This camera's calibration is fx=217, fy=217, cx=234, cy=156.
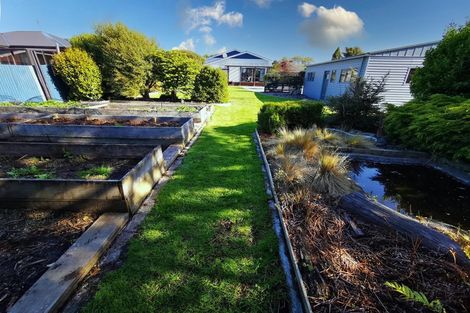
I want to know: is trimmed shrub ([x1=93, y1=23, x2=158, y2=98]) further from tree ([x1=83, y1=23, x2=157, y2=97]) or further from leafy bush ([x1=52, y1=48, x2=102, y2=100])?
leafy bush ([x1=52, y1=48, x2=102, y2=100])

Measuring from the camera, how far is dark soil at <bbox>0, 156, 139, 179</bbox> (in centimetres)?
328

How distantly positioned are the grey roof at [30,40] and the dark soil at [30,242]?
14.6m

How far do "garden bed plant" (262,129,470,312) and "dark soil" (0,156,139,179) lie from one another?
2.60 m

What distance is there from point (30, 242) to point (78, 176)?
1226 mm

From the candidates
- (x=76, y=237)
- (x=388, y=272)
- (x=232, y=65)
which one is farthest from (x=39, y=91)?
(x=232, y=65)

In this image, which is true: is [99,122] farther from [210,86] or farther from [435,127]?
[435,127]

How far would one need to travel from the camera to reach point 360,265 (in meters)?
1.95

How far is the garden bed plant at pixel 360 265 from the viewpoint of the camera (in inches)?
63.6

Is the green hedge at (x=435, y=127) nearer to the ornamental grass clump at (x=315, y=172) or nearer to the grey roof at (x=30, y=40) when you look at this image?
the ornamental grass clump at (x=315, y=172)

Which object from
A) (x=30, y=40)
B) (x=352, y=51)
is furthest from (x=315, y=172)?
(x=352, y=51)

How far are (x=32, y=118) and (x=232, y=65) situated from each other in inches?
1024

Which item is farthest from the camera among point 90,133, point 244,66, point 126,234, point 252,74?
point 252,74

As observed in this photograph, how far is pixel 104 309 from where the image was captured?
1570mm

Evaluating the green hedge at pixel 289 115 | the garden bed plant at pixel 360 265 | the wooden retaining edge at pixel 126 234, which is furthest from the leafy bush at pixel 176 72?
the garden bed plant at pixel 360 265
